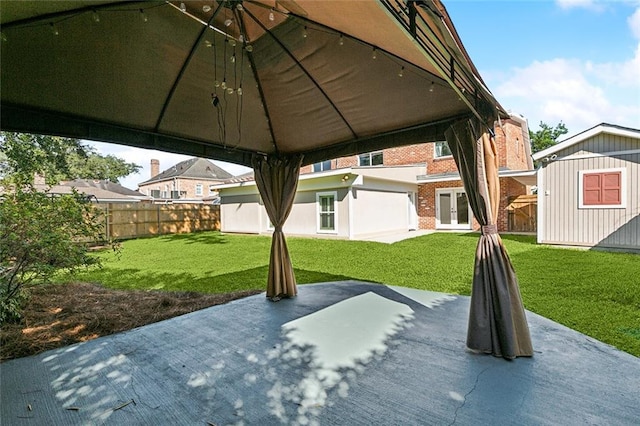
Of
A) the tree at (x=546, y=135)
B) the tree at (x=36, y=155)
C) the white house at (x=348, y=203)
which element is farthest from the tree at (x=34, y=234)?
the tree at (x=546, y=135)

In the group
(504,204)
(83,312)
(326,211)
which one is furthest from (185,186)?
(83,312)

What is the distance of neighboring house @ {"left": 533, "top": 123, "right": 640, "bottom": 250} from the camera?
873 centimetres

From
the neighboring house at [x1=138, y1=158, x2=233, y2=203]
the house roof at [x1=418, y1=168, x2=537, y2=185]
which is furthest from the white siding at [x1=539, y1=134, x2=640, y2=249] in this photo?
the neighboring house at [x1=138, y1=158, x2=233, y2=203]

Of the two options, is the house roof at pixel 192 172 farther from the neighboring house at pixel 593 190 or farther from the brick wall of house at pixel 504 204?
the neighboring house at pixel 593 190

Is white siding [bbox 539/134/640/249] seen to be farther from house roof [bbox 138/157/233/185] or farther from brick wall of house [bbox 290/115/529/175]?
house roof [bbox 138/157/233/185]

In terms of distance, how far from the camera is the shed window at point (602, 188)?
8.89 metres

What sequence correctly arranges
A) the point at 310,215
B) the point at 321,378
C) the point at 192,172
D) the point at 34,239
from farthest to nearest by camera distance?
1. the point at 192,172
2. the point at 310,215
3. the point at 34,239
4. the point at 321,378

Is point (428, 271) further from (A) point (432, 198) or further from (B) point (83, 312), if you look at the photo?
(A) point (432, 198)

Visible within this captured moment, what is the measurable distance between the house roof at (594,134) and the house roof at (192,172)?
2894 cm

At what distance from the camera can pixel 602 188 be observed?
9.13 metres

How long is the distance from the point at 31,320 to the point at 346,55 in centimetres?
523

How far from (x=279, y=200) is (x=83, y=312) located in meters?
3.30

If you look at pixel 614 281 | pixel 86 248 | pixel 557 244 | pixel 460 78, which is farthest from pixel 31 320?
pixel 557 244

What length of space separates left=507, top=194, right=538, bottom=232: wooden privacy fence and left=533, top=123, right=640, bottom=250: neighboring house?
129 inches
